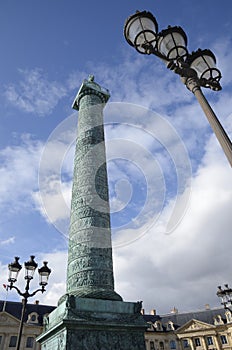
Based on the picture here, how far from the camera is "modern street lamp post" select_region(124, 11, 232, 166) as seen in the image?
4.66 meters

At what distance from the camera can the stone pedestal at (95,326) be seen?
230 inches

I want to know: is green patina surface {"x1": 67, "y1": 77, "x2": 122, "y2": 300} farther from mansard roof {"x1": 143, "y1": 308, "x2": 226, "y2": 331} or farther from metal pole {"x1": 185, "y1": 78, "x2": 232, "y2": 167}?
mansard roof {"x1": 143, "y1": 308, "x2": 226, "y2": 331}

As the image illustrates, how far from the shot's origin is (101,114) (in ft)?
36.9

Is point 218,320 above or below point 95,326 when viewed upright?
above

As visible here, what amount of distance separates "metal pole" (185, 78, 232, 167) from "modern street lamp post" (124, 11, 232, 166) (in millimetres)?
53

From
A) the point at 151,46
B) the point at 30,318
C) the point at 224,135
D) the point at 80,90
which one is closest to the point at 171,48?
the point at 151,46

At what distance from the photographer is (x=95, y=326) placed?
607 centimetres

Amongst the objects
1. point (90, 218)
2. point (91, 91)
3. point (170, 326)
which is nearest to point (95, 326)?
point (90, 218)

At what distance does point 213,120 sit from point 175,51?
1483 mm

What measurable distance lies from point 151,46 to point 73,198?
5.46 m

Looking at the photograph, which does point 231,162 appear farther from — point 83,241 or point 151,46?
point 83,241

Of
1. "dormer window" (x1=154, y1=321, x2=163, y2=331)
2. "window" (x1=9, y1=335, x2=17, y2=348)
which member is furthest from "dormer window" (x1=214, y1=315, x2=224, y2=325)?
"window" (x1=9, y1=335, x2=17, y2=348)

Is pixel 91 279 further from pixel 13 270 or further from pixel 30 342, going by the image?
pixel 30 342

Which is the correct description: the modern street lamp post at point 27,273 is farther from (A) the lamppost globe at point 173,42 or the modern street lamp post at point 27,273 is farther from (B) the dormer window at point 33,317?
(B) the dormer window at point 33,317
